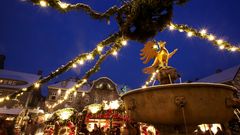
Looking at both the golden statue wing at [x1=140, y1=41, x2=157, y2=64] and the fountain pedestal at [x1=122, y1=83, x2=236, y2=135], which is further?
the golden statue wing at [x1=140, y1=41, x2=157, y2=64]

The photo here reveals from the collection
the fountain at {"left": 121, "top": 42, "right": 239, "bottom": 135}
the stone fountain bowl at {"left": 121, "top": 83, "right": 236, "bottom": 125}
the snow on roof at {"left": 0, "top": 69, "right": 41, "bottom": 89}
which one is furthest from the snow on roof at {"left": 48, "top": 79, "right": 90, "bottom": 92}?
the stone fountain bowl at {"left": 121, "top": 83, "right": 236, "bottom": 125}

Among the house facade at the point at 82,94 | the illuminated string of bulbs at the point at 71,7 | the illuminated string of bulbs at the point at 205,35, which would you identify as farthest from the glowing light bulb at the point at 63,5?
the house facade at the point at 82,94

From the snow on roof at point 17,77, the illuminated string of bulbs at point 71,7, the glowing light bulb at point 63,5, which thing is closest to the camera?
the illuminated string of bulbs at point 71,7

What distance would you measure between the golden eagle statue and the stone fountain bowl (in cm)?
200

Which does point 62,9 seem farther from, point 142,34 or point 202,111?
point 202,111

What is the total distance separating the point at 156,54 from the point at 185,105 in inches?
104

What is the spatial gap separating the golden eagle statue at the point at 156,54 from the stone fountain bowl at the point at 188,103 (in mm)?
2002

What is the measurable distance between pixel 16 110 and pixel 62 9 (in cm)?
2744

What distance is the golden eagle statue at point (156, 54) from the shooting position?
199 inches

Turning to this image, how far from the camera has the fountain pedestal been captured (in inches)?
110

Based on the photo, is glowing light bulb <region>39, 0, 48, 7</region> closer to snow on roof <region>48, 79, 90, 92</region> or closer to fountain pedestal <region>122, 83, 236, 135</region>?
fountain pedestal <region>122, 83, 236, 135</region>

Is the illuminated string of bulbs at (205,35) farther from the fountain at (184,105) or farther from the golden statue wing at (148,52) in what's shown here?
the fountain at (184,105)

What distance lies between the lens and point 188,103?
280cm

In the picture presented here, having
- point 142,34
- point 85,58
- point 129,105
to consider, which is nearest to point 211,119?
point 129,105
